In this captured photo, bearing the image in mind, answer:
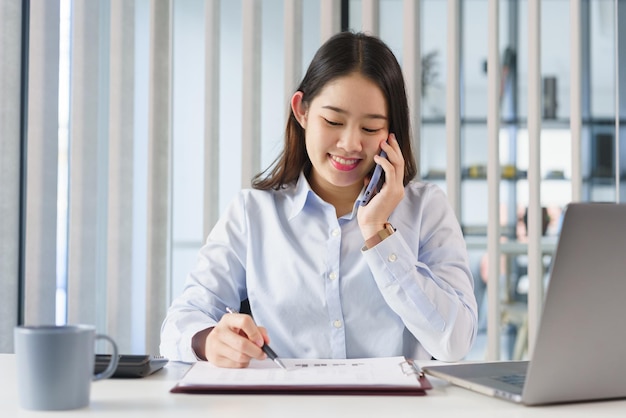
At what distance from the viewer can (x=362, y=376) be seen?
104 cm

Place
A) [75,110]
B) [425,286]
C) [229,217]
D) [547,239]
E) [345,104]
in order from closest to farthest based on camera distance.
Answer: [425,286] < [345,104] < [229,217] < [75,110] < [547,239]

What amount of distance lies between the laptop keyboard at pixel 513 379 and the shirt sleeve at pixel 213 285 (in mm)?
620

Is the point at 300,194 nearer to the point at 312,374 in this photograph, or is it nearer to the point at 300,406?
the point at 312,374

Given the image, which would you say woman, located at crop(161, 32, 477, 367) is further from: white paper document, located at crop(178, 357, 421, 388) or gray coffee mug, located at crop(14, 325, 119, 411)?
gray coffee mug, located at crop(14, 325, 119, 411)

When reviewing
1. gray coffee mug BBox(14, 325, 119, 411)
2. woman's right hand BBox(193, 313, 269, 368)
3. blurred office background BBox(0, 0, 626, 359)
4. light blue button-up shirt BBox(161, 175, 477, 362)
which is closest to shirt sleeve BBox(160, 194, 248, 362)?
light blue button-up shirt BBox(161, 175, 477, 362)

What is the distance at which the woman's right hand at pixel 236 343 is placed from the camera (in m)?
1.14

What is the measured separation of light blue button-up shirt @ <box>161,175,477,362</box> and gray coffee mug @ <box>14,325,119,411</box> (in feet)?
1.92

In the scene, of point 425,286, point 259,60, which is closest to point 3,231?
point 259,60

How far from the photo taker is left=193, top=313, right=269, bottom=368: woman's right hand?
114 cm

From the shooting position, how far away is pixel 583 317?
2.77 ft

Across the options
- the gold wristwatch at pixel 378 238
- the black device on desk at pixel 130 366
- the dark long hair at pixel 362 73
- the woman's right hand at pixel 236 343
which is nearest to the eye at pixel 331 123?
the dark long hair at pixel 362 73

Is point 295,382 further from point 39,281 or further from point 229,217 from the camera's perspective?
point 39,281

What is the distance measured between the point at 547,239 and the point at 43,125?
332cm

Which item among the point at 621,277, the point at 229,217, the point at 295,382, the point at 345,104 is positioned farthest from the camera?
the point at 229,217
